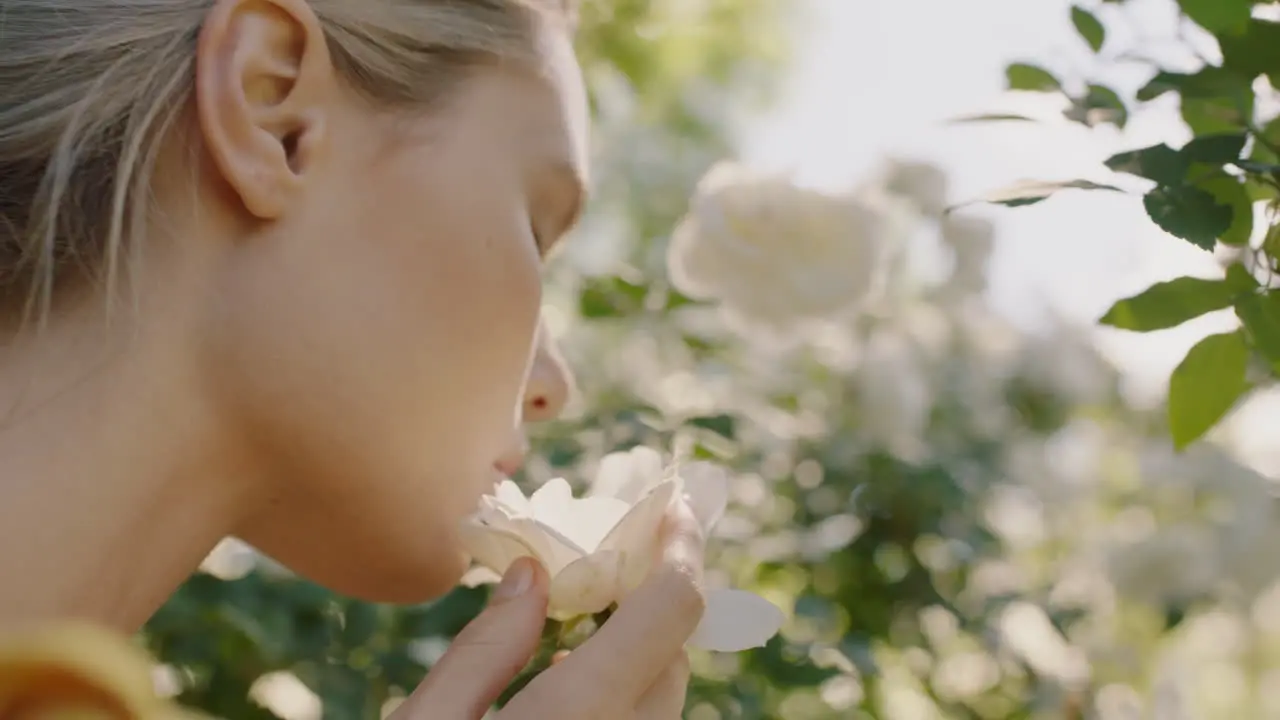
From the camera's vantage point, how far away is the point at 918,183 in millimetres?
2051

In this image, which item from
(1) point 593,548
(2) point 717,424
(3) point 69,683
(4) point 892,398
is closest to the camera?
(3) point 69,683

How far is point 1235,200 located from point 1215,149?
6 cm

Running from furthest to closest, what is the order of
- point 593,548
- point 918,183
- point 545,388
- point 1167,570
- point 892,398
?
point 918,183, point 1167,570, point 892,398, point 545,388, point 593,548

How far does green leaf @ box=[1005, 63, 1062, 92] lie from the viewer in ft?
3.05

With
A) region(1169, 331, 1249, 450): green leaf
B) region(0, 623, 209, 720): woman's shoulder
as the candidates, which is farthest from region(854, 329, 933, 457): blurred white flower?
region(0, 623, 209, 720): woman's shoulder

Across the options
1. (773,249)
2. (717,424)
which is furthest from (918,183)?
(717,424)

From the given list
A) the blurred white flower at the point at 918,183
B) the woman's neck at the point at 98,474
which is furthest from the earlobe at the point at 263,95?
the blurred white flower at the point at 918,183

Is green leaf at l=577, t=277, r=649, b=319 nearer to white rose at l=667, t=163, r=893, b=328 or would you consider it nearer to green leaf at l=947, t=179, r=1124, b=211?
white rose at l=667, t=163, r=893, b=328

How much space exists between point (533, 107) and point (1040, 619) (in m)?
1.14

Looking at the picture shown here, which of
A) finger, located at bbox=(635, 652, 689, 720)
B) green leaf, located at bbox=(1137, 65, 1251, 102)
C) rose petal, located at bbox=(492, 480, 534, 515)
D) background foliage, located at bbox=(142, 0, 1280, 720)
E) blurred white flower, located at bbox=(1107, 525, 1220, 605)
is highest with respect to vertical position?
green leaf, located at bbox=(1137, 65, 1251, 102)

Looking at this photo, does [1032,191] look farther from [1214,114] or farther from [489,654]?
[489,654]

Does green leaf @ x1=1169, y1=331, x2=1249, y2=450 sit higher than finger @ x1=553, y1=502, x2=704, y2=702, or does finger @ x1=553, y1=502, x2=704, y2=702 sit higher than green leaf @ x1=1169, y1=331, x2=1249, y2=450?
green leaf @ x1=1169, y1=331, x2=1249, y2=450

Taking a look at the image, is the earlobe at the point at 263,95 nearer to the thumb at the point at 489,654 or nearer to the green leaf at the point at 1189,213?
the thumb at the point at 489,654

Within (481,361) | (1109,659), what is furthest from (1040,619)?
(481,361)
